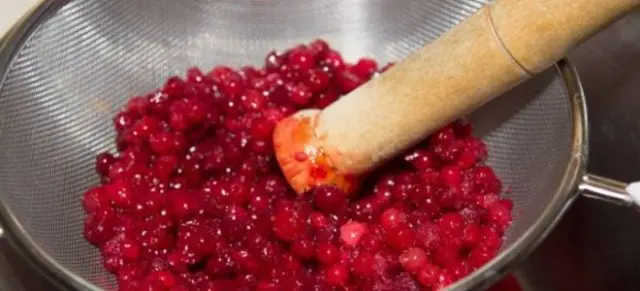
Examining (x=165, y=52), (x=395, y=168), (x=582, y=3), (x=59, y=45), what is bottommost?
(x=395, y=168)

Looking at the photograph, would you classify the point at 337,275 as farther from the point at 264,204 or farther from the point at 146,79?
the point at 146,79

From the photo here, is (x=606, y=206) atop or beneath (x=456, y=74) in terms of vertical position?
beneath

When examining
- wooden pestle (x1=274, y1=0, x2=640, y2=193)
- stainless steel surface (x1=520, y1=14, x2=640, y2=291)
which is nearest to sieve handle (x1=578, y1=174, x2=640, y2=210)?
wooden pestle (x1=274, y1=0, x2=640, y2=193)

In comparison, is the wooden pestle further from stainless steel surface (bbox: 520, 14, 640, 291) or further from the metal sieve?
stainless steel surface (bbox: 520, 14, 640, 291)

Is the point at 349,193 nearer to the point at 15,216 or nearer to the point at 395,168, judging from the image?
the point at 395,168

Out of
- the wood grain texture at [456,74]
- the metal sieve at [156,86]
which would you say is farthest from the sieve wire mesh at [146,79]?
the wood grain texture at [456,74]

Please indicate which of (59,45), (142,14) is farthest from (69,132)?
(142,14)

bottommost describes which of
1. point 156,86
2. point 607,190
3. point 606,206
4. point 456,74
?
point 606,206

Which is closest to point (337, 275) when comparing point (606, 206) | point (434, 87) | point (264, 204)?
point (264, 204)
